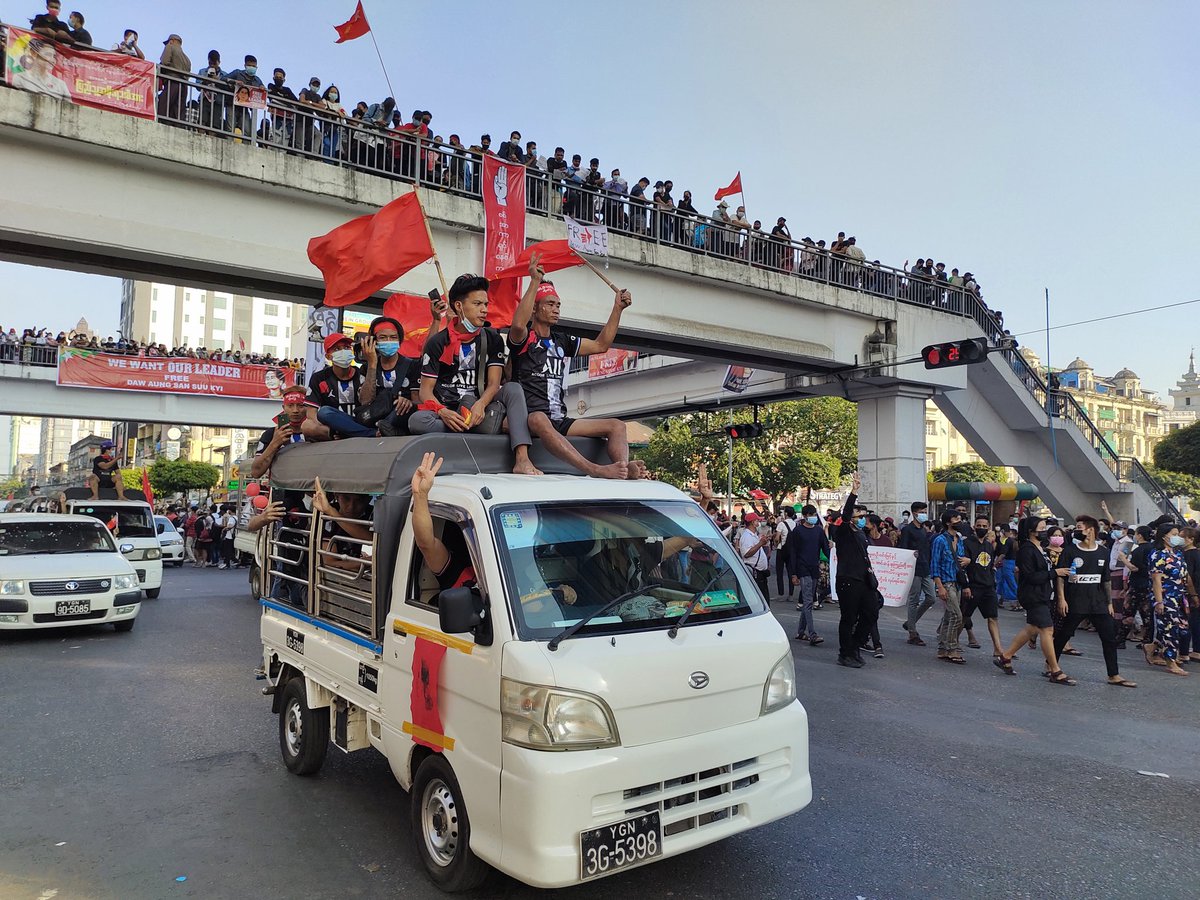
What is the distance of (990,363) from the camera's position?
19422mm

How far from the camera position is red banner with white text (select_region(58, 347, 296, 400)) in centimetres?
2292

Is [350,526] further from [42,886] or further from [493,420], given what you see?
[42,886]

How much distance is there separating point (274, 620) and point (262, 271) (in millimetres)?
7631

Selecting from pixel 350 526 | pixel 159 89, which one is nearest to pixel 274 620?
pixel 350 526

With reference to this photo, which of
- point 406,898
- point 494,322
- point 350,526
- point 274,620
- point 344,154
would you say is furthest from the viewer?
point 344,154

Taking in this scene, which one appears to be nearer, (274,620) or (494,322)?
(274,620)

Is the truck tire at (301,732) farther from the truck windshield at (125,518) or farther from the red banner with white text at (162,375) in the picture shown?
the red banner with white text at (162,375)

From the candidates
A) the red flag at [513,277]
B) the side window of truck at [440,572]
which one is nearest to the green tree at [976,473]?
the red flag at [513,277]

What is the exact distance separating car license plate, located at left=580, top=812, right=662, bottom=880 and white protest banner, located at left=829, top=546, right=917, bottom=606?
781 cm

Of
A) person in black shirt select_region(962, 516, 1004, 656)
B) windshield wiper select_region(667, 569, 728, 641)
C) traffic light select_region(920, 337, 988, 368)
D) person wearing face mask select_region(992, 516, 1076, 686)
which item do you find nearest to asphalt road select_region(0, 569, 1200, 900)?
person wearing face mask select_region(992, 516, 1076, 686)

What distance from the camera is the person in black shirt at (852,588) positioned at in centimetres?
906

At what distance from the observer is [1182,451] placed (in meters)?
40.3

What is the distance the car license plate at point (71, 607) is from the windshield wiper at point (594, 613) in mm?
9289

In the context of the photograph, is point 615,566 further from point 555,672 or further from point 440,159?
point 440,159
